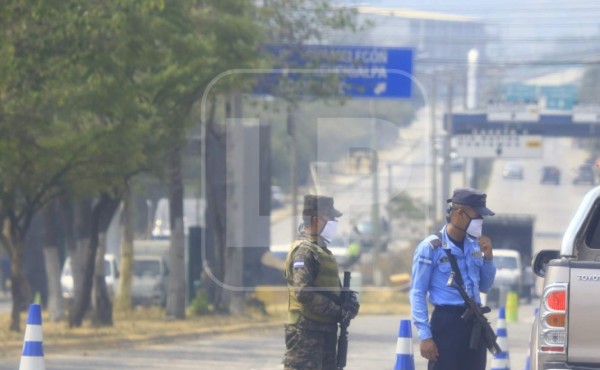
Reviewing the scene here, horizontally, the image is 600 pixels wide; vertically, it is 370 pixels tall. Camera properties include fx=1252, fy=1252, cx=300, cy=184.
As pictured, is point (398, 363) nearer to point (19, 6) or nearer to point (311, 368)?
point (311, 368)

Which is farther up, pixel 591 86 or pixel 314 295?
pixel 591 86

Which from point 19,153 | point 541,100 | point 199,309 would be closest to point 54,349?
point 19,153

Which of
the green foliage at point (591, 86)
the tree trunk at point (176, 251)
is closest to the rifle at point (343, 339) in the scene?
the tree trunk at point (176, 251)

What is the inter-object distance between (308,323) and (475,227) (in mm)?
1352

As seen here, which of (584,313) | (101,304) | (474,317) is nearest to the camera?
(584,313)

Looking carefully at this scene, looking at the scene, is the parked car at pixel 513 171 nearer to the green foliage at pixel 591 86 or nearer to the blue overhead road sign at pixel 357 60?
the green foliage at pixel 591 86

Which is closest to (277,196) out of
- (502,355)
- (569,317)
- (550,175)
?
(502,355)

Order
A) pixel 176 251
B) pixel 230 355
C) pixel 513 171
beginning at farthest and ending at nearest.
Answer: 1. pixel 513 171
2. pixel 176 251
3. pixel 230 355

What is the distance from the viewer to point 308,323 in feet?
28.8

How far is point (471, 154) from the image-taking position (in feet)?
152

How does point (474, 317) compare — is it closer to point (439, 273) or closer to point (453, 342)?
point (453, 342)

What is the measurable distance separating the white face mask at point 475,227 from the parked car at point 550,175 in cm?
6719

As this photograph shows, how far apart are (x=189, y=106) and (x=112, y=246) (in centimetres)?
2098

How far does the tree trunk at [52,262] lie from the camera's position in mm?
23334
